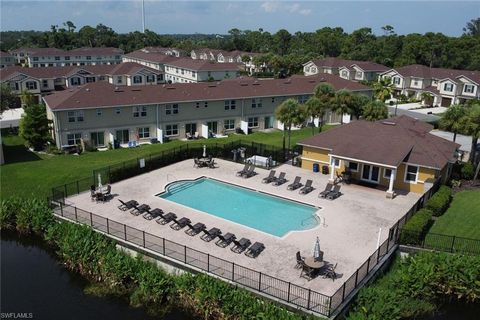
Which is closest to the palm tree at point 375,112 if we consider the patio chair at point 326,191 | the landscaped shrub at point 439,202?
the landscaped shrub at point 439,202

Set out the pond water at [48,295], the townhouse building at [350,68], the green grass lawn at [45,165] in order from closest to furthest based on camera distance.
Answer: the pond water at [48,295]
the green grass lawn at [45,165]
the townhouse building at [350,68]

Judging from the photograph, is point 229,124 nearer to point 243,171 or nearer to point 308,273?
point 243,171

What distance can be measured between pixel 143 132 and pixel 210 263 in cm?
2861

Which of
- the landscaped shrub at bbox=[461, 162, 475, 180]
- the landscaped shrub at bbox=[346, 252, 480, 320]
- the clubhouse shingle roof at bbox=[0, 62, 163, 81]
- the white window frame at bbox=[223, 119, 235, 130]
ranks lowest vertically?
the landscaped shrub at bbox=[346, 252, 480, 320]

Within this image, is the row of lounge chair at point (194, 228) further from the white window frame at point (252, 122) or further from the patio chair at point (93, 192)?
Answer: the white window frame at point (252, 122)

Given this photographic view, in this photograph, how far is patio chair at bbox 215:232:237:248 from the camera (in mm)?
22027

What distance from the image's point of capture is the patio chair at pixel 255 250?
→ 69.4 ft

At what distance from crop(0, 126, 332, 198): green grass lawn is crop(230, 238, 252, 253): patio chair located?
635 inches

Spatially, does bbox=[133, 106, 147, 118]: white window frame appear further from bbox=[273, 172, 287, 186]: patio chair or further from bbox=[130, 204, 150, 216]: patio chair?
bbox=[130, 204, 150, 216]: patio chair

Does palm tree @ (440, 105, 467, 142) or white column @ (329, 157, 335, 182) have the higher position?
palm tree @ (440, 105, 467, 142)

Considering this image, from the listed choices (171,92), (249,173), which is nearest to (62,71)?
(171,92)

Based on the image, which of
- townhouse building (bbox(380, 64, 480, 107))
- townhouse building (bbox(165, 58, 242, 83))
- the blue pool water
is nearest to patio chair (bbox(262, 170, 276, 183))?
the blue pool water

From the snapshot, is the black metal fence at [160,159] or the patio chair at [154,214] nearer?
the patio chair at [154,214]

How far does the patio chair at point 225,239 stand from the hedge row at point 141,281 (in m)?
3.53
